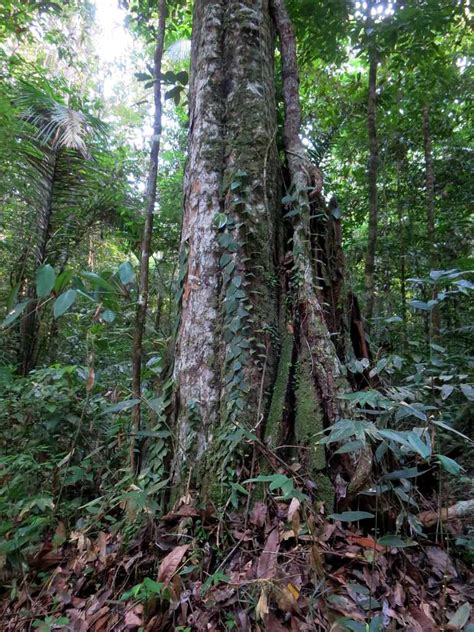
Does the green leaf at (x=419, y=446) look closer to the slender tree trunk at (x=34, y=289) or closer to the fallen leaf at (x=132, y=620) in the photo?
the fallen leaf at (x=132, y=620)

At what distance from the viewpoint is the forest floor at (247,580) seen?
1.37m

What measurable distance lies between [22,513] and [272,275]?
5.71 ft

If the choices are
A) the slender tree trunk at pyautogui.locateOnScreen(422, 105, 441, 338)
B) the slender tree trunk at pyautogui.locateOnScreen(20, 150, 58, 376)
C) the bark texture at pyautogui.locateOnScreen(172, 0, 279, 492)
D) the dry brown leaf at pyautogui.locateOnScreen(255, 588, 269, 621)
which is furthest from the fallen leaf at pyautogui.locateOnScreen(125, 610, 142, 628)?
the slender tree trunk at pyautogui.locateOnScreen(422, 105, 441, 338)

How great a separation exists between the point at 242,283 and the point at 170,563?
52.8 inches

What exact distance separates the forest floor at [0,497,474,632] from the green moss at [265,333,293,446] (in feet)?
1.07

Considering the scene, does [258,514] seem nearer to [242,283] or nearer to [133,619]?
[133,619]

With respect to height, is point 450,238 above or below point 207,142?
above

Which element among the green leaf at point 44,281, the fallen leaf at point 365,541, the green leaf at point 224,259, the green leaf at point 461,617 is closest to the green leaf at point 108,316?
the green leaf at point 44,281

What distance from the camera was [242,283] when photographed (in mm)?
2199

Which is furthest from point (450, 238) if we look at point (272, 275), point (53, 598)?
point (53, 598)

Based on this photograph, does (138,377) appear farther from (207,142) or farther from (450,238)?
(450,238)

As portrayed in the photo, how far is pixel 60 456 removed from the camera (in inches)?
97.5

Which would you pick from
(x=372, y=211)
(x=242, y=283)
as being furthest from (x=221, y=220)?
(x=372, y=211)

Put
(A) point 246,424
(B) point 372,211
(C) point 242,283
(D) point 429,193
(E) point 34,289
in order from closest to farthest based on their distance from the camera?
(A) point 246,424
(C) point 242,283
(B) point 372,211
(E) point 34,289
(D) point 429,193
